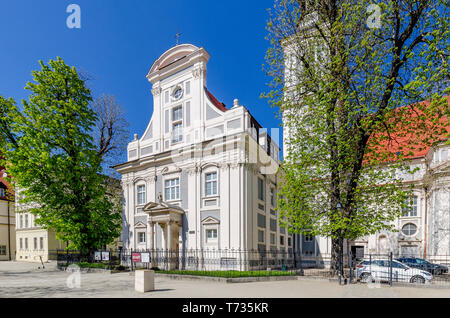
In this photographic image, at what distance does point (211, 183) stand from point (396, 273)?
42.5 ft

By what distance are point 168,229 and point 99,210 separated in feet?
21.6

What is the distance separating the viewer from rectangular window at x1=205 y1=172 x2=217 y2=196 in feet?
69.9

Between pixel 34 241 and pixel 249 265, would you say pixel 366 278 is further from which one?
pixel 34 241

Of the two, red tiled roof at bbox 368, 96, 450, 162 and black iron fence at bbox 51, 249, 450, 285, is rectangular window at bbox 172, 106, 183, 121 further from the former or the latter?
red tiled roof at bbox 368, 96, 450, 162

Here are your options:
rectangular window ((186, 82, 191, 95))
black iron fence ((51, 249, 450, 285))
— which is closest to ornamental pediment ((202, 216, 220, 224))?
black iron fence ((51, 249, 450, 285))

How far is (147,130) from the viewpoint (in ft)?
86.8

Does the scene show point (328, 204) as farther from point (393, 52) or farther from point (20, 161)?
point (20, 161)

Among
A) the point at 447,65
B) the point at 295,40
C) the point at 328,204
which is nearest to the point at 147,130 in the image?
the point at 295,40

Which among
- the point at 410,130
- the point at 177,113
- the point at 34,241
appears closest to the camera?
the point at 410,130

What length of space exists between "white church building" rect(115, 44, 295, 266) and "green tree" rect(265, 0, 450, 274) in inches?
234

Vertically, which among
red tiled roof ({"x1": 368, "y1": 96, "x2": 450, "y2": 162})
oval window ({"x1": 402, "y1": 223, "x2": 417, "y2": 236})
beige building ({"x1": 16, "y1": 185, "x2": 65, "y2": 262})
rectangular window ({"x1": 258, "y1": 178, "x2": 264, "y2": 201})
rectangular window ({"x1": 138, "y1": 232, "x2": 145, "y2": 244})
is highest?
red tiled roof ({"x1": 368, "y1": 96, "x2": 450, "y2": 162})

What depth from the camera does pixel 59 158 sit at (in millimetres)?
20422

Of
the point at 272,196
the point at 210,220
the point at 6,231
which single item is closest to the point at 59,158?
the point at 210,220
